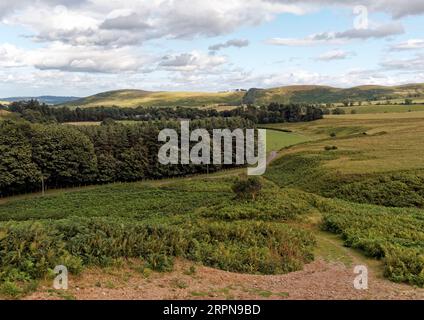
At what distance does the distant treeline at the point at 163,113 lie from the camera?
146m

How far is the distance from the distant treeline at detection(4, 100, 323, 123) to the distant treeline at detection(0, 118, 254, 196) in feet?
160

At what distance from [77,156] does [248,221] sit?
5626 cm

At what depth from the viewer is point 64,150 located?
76.9 meters

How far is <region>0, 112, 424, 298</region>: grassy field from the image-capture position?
1623 centimetres

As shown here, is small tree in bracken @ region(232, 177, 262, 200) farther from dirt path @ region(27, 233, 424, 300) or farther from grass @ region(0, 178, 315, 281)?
dirt path @ region(27, 233, 424, 300)

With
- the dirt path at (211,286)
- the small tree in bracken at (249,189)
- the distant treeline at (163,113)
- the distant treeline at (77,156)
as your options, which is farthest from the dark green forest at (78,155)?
the dirt path at (211,286)

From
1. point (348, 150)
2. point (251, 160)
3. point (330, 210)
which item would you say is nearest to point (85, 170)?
point (251, 160)

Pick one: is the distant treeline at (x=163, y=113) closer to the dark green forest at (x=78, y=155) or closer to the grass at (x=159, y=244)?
the dark green forest at (x=78, y=155)

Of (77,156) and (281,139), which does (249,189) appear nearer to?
(77,156)

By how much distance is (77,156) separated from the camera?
76.9 m

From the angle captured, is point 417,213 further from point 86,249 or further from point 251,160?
point 251,160

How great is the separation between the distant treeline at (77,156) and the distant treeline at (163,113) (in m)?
48.7

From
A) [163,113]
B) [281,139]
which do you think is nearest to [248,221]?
[281,139]

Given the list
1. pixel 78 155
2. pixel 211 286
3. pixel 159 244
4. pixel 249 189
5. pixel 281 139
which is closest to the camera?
pixel 211 286
